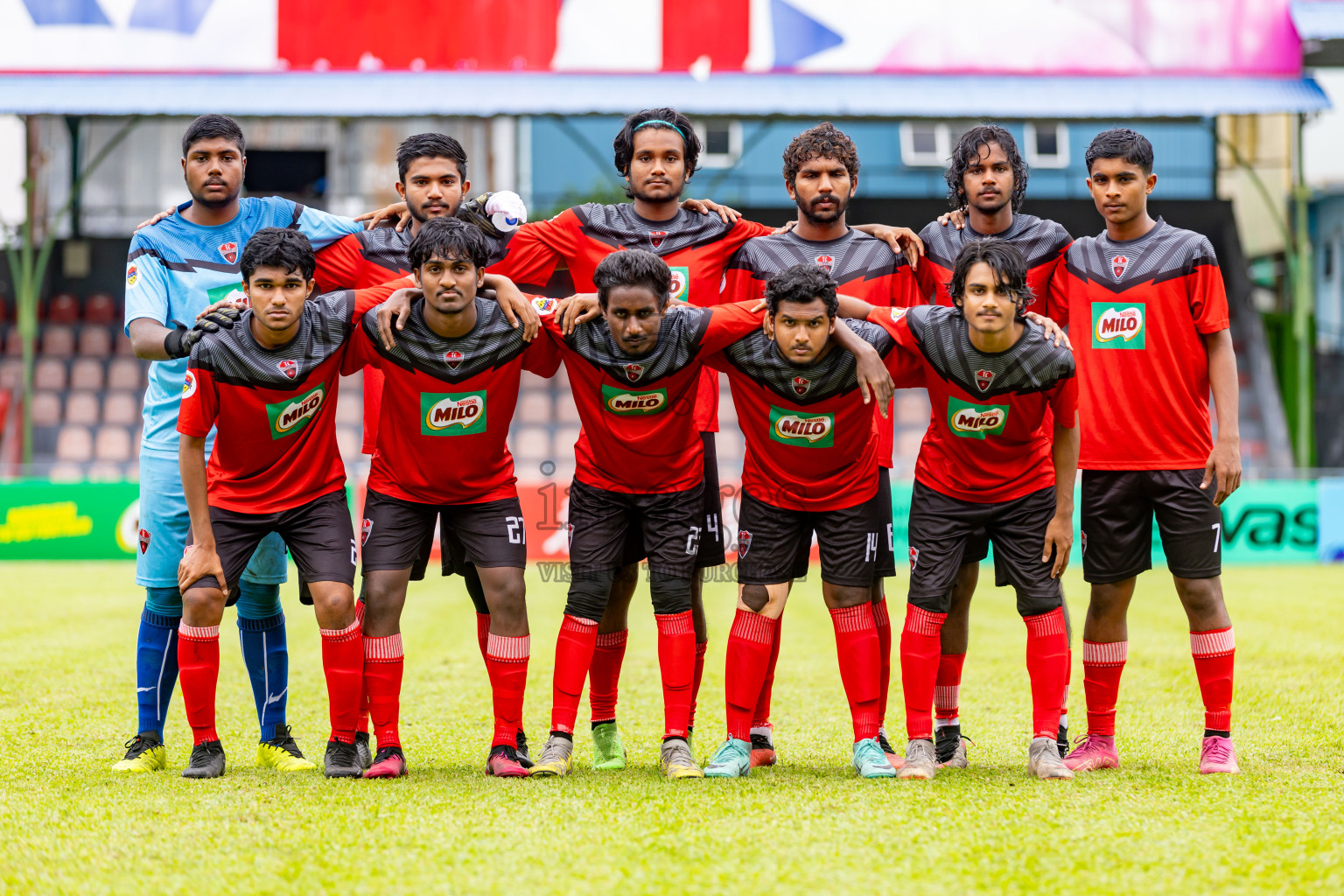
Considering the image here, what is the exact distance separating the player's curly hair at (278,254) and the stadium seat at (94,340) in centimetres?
1763

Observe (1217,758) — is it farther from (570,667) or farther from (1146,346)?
(570,667)

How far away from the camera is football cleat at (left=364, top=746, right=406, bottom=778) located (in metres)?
4.27

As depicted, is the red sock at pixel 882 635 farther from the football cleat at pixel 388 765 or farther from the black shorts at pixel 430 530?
the football cleat at pixel 388 765

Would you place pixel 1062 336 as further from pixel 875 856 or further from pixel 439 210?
pixel 439 210

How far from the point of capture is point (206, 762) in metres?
4.38

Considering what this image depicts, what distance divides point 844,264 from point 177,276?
255 centimetres

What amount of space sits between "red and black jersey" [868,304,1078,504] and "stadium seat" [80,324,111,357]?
18.7 meters

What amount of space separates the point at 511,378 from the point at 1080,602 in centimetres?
815

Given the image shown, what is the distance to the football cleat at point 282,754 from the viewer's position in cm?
457

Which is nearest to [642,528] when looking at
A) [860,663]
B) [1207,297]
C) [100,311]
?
[860,663]

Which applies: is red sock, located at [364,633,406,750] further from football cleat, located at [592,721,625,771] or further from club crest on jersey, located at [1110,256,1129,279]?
club crest on jersey, located at [1110,256,1129,279]

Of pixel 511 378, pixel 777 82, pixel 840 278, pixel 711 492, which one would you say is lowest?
pixel 711 492

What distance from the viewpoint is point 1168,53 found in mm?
15977

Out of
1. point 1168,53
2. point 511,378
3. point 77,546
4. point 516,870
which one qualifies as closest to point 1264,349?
point 1168,53
